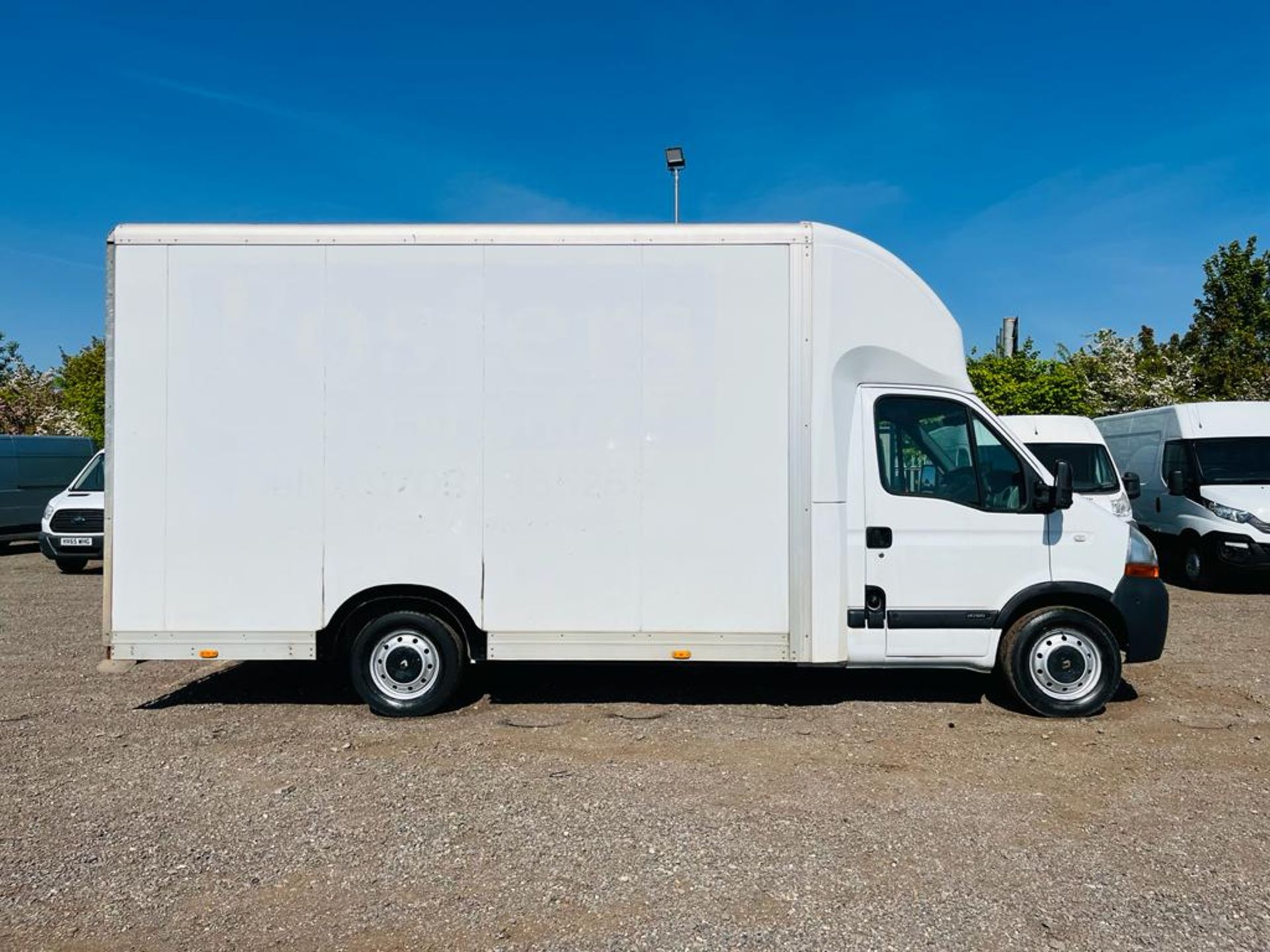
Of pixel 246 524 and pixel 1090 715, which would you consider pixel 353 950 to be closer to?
pixel 246 524

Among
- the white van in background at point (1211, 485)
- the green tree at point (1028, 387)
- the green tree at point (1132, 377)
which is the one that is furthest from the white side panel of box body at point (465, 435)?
the green tree at point (1132, 377)

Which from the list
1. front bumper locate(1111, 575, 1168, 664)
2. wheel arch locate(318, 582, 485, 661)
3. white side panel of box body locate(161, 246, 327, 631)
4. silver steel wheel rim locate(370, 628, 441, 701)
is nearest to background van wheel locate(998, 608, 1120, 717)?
front bumper locate(1111, 575, 1168, 664)

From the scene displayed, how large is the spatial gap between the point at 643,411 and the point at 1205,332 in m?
31.7

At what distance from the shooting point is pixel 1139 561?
578 cm

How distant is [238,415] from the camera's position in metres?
5.59

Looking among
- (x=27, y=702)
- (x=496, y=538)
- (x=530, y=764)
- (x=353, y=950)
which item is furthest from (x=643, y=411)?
(x=27, y=702)

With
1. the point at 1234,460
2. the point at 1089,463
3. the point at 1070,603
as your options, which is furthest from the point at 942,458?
the point at 1234,460

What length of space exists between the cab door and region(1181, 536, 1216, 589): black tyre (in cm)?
797

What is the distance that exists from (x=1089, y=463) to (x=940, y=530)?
7.38 meters

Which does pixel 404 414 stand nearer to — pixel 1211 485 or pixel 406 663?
pixel 406 663

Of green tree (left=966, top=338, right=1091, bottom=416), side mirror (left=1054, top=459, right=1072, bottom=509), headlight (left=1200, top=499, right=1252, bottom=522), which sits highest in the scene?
green tree (left=966, top=338, right=1091, bottom=416)

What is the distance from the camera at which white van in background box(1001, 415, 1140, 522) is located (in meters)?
11.6

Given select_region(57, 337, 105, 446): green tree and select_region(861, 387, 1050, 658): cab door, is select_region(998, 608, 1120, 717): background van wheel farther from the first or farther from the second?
select_region(57, 337, 105, 446): green tree

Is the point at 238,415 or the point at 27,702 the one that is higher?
the point at 238,415
